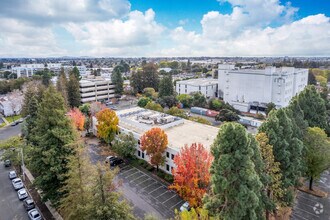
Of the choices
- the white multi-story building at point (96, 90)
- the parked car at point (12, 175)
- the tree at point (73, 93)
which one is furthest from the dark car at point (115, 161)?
the white multi-story building at point (96, 90)

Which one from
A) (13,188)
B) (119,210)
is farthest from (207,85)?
(119,210)

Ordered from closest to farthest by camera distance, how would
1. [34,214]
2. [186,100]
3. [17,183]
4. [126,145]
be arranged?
[34,214] → [17,183] → [126,145] → [186,100]

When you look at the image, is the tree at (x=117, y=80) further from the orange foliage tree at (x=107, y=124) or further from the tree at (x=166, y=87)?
the orange foliage tree at (x=107, y=124)

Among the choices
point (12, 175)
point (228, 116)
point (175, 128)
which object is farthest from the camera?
point (228, 116)

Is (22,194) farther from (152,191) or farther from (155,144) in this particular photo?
(155,144)

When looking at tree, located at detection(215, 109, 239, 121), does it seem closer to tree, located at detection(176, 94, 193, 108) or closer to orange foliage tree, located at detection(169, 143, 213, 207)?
tree, located at detection(176, 94, 193, 108)

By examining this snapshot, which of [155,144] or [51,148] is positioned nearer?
[51,148]

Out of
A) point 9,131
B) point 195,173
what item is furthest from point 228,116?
point 9,131

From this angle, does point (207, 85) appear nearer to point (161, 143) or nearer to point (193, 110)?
point (193, 110)
